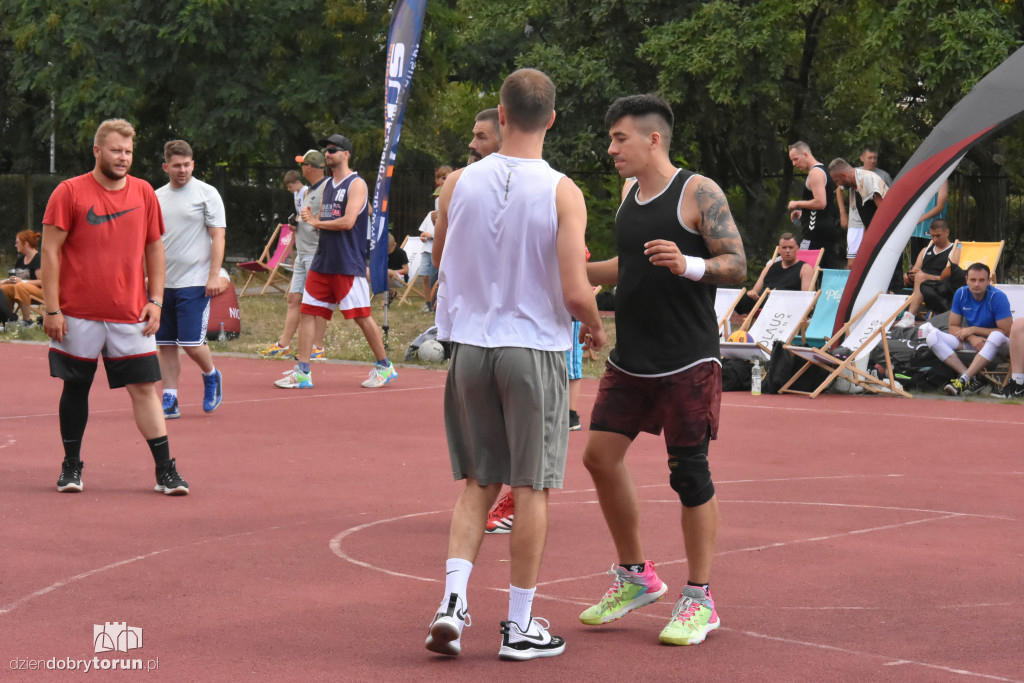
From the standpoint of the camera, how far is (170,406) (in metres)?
10.5

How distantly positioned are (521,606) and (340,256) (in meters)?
7.68

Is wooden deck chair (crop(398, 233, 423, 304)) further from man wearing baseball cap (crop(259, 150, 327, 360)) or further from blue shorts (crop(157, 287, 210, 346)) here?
blue shorts (crop(157, 287, 210, 346))

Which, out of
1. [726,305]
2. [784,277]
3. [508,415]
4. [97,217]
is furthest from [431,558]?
[784,277]

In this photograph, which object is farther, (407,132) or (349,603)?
(407,132)

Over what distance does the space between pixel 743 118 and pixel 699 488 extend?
20252 mm

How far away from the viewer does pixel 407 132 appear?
37844mm

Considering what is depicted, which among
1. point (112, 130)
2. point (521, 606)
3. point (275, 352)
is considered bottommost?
point (275, 352)

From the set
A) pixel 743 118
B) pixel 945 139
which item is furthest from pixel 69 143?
pixel 945 139

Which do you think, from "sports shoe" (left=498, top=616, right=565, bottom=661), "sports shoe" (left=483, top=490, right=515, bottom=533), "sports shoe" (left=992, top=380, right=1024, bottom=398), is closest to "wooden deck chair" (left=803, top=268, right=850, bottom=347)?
"sports shoe" (left=992, top=380, right=1024, bottom=398)

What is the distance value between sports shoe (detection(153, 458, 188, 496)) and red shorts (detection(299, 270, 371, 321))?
450cm

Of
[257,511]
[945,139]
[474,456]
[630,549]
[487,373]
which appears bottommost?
[257,511]

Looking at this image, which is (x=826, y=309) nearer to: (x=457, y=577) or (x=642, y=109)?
(x=642, y=109)

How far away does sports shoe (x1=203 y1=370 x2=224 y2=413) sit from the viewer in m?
10.9

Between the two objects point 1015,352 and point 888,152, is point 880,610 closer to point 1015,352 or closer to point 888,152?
point 1015,352
